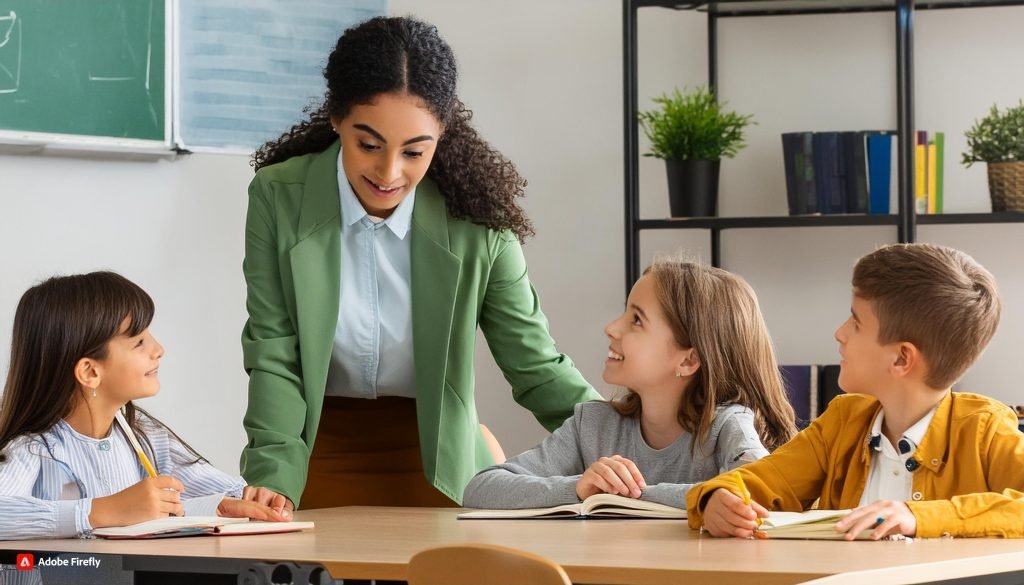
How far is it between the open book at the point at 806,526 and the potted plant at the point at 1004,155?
1.97 metres

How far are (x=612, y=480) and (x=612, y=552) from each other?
40cm

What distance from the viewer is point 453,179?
2.20 m

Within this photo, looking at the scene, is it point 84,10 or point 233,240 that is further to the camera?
point 233,240

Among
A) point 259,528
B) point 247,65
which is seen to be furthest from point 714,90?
point 259,528

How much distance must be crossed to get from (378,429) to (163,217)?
1.32 m

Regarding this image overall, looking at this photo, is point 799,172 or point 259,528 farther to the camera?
point 799,172

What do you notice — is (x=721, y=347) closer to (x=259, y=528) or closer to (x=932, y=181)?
(x=259, y=528)

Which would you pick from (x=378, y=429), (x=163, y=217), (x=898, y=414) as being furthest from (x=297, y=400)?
(x=163, y=217)

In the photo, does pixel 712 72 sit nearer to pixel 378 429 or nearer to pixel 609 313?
pixel 609 313

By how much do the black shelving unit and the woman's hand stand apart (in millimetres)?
1916

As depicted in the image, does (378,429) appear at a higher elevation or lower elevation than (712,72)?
lower

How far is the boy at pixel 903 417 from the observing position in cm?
171

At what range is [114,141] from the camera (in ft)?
10.6

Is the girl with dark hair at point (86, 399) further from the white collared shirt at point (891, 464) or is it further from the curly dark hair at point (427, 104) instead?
→ the white collared shirt at point (891, 464)
